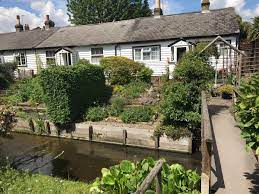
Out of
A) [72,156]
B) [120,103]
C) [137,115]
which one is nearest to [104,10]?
[120,103]

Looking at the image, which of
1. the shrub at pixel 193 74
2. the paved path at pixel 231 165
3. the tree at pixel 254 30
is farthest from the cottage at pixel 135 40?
the paved path at pixel 231 165

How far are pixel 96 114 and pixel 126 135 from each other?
2.94m

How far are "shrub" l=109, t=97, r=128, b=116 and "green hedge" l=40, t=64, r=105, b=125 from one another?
5.94 ft

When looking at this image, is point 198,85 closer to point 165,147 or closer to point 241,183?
point 165,147

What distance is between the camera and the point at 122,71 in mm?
21141

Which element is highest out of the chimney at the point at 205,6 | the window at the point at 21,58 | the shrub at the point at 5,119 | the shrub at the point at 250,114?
the chimney at the point at 205,6

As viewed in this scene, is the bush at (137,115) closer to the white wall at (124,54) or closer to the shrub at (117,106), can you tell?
the shrub at (117,106)

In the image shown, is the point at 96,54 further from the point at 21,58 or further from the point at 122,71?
the point at 21,58

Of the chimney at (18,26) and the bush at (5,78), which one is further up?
the chimney at (18,26)

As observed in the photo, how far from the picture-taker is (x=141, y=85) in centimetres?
2008

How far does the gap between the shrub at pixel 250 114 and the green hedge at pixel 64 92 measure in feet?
37.9

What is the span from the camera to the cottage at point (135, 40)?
22438mm

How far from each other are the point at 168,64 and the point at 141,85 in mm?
4456

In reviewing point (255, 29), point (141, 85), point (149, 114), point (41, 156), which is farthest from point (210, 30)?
point (41, 156)
